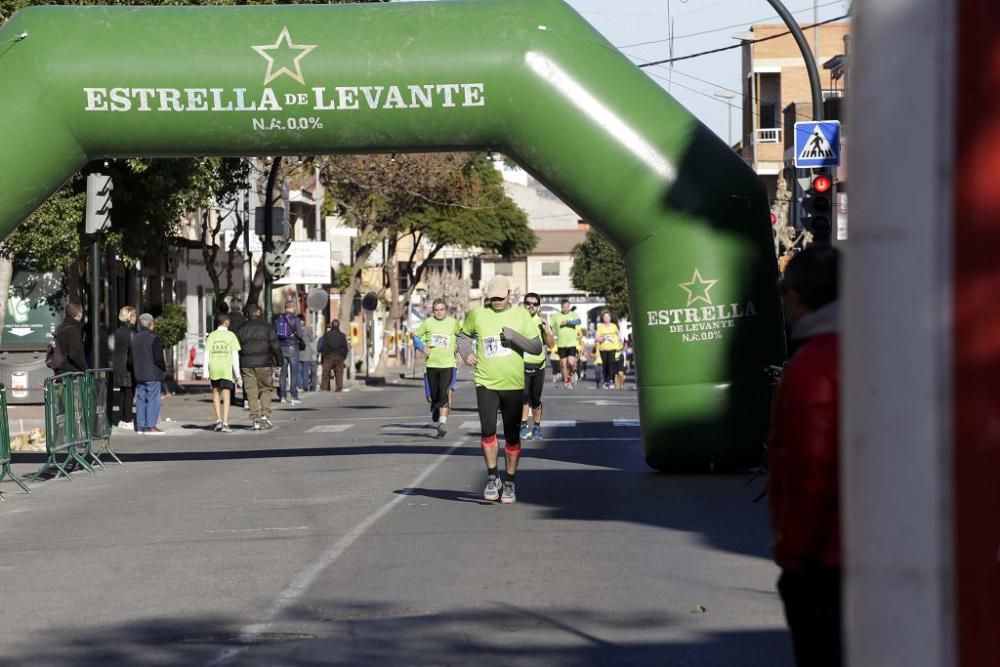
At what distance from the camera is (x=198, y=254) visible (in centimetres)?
5256

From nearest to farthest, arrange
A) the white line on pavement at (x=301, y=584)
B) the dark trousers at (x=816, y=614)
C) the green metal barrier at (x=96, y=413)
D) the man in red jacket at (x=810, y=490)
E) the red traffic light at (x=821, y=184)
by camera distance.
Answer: the man in red jacket at (x=810, y=490)
the dark trousers at (x=816, y=614)
the white line on pavement at (x=301, y=584)
the green metal barrier at (x=96, y=413)
the red traffic light at (x=821, y=184)

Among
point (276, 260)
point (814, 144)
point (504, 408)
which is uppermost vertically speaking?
point (814, 144)

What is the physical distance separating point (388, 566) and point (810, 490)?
604 cm

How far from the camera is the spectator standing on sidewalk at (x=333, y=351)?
3881 centimetres

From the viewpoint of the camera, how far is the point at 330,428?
2472cm

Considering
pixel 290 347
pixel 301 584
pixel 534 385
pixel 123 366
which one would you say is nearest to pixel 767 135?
pixel 290 347

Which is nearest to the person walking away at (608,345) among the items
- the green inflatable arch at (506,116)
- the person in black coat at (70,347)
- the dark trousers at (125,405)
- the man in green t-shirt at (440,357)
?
the dark trousers at (125,405)

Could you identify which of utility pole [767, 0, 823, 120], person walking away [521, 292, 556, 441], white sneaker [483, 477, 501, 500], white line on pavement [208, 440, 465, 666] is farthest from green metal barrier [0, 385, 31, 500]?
utility pole [767, 0, 823, 120]

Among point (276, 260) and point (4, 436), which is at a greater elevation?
point (276, 260)

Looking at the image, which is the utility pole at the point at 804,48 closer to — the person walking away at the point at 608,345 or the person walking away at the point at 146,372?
the person walking away at the point at 146,372

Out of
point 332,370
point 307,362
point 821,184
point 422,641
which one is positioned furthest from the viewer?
point 332,370

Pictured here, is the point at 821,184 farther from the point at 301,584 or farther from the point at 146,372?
the point at 301,584

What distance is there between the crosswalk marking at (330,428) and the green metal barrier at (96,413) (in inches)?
175

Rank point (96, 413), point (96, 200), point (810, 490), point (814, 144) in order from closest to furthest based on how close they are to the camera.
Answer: point (810, 490), point (96, 413), point (814, 144), point (96, 200)
